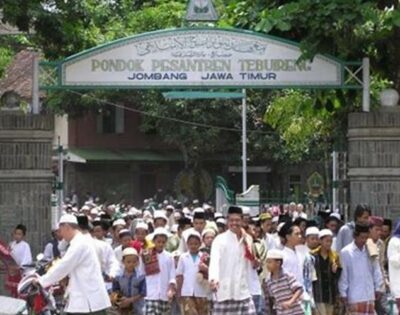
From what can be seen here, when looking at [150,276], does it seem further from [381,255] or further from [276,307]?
[381,255]

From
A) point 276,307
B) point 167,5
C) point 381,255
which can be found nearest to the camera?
point 276,307

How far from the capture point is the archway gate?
16.3 m

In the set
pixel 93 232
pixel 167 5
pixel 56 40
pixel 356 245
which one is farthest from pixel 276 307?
pixel 167 5

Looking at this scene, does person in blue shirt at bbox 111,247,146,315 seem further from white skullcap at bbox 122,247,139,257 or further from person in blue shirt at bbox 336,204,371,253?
person in blue shirt at bbox 336,204,371,253

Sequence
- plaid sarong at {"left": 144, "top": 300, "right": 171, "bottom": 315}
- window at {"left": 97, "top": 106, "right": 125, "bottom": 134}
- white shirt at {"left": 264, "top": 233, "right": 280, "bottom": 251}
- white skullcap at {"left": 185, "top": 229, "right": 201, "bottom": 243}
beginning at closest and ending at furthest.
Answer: plaid sarong at {"left": 144, "top": 300, "right": 171, "bottom": 315} < white skullcap at {"left": 185, "top": 229, "right": 201, "bottom": 243} < white shirt at {"left": 264, "top": 233, "right": 280, "bottom": 251} < window at {"left": 97, "top": 106, "right": 125, "bottom": 134}

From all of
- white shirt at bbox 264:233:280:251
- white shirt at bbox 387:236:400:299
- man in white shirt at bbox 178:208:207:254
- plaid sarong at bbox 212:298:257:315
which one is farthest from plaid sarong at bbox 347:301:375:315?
man in white shirt at bbox 178:208:207:254

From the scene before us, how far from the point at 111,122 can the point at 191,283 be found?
127 feet

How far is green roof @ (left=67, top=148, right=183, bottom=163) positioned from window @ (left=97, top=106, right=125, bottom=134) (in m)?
1.09

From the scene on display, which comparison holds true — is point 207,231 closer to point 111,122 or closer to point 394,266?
point 394,266

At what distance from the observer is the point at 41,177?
1602 centimetres

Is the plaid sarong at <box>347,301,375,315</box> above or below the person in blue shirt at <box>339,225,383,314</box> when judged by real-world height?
below

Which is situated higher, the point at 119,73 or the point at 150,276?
the point at 119,73

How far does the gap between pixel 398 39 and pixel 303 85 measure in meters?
1.52

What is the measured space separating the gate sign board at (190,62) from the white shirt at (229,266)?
4.30 metres
